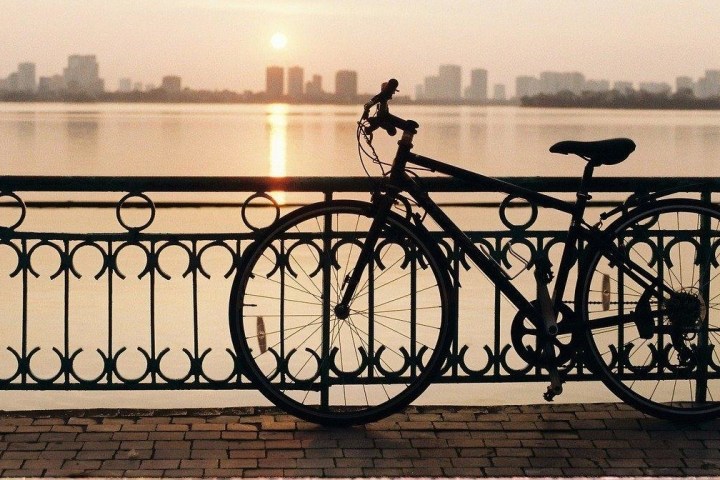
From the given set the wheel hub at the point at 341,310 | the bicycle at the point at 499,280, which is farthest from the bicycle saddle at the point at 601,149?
the wheel hub at the point at 341,310

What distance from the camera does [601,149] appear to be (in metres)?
5.59

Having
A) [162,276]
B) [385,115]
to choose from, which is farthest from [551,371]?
[162,276]

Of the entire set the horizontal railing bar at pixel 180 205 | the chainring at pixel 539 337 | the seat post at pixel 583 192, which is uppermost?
the seat post at pixel 583 192

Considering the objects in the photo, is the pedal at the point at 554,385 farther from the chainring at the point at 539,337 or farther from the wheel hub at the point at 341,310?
the wheel hub at the point at 341,310

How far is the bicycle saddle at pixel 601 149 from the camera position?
558cm

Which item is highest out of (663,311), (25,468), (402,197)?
(402,197)

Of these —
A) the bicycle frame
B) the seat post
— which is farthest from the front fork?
the seat post

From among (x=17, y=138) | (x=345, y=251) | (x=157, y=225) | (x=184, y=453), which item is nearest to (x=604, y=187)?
(x=184, y=453)

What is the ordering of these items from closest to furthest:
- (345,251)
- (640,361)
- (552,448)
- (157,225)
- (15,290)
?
(552,448), (640,361), (345,251), (15,290), (157,225)

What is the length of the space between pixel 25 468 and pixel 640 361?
24.3 ft

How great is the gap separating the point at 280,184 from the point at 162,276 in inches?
31.4

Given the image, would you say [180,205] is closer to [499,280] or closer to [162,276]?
[162,276]

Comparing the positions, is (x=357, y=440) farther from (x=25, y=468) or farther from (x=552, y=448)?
(x=25, y=468)

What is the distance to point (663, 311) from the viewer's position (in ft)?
19.2
